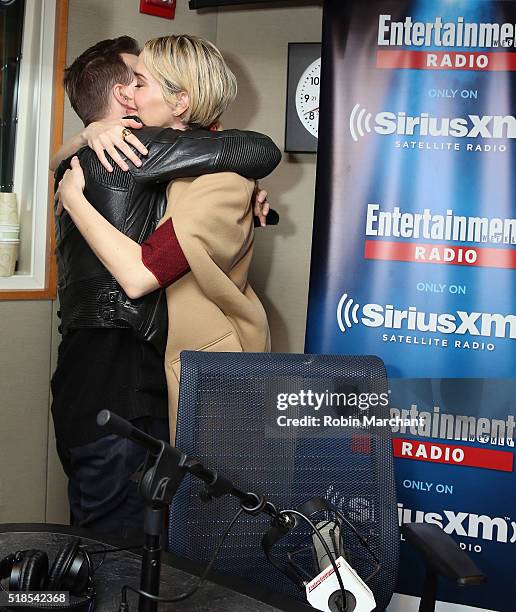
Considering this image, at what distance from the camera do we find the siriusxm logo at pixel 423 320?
274 cm

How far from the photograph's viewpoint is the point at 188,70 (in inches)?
79.7

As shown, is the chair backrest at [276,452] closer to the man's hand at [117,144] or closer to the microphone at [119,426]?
the man's hand at [117,144]

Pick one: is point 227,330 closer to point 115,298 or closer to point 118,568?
point 115,298

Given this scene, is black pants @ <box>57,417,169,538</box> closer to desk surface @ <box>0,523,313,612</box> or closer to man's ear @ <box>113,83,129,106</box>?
desk surface @ <box>0,523,313,612</box>

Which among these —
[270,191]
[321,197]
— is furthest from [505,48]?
[270,191]

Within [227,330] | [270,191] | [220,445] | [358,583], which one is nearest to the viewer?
[358,583]

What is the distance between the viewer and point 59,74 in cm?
297

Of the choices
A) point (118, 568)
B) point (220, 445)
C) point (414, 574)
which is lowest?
point (414, 574)

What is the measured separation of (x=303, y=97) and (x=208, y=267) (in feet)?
4.43

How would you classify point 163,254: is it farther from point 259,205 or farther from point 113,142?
point 259,205

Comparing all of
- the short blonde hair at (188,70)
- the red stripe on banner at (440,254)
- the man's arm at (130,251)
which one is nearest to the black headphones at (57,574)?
the man's arm at (130,251)

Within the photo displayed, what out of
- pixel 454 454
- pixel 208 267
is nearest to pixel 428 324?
pixel 454 454

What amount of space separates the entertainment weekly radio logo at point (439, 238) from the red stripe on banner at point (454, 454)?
586mm

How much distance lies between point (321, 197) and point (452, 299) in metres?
0.54
